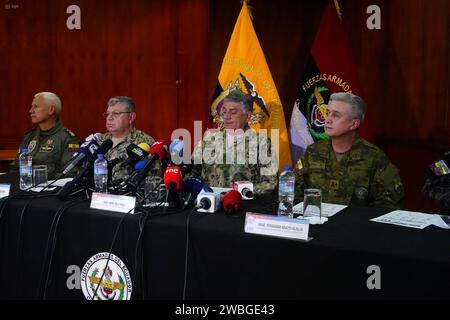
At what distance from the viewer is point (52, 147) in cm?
344

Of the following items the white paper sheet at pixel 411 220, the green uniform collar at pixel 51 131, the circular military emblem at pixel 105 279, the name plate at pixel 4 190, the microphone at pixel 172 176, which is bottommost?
the circular military emblem at pixel 105 279

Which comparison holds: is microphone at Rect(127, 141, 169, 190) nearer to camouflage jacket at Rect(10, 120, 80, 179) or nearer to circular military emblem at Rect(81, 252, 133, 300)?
circular military emblem at Rect(81, 252, 133, 300)

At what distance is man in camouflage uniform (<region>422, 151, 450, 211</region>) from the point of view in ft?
6.64

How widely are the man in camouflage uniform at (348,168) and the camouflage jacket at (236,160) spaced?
192 mm

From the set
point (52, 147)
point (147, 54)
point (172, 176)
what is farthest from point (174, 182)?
point (147, 54)

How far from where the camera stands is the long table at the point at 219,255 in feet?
4.56

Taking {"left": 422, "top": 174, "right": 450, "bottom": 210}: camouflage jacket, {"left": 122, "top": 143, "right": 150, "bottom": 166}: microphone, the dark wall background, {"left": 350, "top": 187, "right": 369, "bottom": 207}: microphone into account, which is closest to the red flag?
the dark wall background

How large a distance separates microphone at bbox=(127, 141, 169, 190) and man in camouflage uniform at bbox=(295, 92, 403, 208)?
76 cm

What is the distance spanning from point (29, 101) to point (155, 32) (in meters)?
1.40

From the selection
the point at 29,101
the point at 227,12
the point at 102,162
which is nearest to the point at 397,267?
the point at 102,162

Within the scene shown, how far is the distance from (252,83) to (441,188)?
206 centimetres

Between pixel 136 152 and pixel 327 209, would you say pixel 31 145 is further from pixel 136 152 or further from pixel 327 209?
pixel 327 209

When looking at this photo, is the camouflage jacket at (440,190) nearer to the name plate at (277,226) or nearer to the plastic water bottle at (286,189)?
the plastic water bottle at (286,189)

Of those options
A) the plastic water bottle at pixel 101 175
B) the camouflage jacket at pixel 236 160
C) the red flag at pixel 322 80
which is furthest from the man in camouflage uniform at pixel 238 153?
the red flag at pixel 322 80
